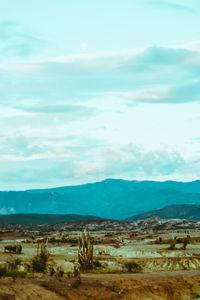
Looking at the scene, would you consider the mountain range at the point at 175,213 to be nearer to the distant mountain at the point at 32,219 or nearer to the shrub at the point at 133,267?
the distant mountain at the point at 32,219

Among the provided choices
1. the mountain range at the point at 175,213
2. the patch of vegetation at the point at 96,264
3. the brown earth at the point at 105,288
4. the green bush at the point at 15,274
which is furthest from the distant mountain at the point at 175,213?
the green bush at the point at 15,274

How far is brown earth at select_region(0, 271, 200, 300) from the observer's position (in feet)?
51.4

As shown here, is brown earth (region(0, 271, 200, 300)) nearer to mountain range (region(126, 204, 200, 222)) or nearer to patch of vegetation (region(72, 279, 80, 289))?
patch of vegetation (region(72, 279, 80, 289))

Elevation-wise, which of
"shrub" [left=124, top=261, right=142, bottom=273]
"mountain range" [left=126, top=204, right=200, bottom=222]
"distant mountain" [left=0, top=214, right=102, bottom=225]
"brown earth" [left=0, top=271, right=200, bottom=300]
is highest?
"mountain range" [left=126, top=204, right=200, bottom=222]

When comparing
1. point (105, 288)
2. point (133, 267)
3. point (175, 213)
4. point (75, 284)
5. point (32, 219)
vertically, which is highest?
point (175, 213)

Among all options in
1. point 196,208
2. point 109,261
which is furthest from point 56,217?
point 109,261

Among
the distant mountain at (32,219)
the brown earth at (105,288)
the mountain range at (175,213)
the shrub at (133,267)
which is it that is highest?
the mountain range at (175,213)

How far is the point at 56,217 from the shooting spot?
176m

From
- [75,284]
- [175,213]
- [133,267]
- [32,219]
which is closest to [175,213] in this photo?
[175,213]

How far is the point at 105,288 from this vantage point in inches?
677

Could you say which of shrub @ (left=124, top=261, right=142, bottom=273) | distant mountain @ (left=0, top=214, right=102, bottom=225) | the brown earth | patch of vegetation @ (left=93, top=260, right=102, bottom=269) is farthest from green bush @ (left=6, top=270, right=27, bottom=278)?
distant mountain @ (left=0, top=214, right=102, bottom=225)

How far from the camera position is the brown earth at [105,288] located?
15.7 metres

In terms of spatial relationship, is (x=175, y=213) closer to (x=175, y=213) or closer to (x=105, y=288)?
(x=175, y=213)

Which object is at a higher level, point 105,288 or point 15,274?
point 15,274
